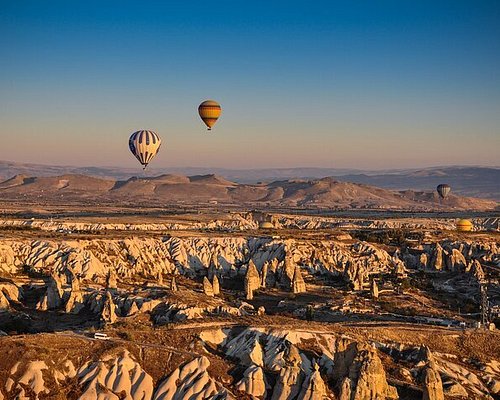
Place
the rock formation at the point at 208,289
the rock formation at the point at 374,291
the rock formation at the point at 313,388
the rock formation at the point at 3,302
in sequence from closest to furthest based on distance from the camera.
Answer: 1. the rock formation at the point at 313,388
2. the rock formation at the point at 3,302
3. the rock formation at the point at 208,289
4. the rock formation at the point at 374,291

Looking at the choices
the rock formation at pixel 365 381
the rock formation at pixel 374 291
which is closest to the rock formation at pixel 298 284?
the rock formation at pixel 374 291

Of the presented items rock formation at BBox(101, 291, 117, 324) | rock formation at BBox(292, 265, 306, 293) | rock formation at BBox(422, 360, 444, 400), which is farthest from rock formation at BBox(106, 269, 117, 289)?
rock formation at BBox(422, 360, 444, 400)

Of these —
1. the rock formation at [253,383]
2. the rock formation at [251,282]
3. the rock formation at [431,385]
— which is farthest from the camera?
the rock formation at [251,282]

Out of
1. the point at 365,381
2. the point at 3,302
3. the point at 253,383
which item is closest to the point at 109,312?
the point at 3,302

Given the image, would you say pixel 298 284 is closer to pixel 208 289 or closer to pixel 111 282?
pixel 208 289

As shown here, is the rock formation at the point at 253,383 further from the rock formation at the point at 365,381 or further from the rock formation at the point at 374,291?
the rock formation at the point at 374,291

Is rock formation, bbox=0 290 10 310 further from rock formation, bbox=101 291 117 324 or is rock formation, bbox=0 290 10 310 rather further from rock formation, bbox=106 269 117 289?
rock formation, bbox=106 269 117 289
